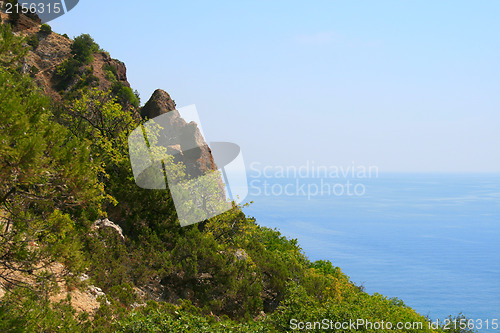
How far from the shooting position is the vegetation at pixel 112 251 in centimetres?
773

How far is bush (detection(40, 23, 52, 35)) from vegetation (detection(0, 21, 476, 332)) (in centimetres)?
3499

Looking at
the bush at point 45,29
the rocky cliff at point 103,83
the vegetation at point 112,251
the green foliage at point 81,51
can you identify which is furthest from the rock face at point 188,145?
the bush at point 45,29

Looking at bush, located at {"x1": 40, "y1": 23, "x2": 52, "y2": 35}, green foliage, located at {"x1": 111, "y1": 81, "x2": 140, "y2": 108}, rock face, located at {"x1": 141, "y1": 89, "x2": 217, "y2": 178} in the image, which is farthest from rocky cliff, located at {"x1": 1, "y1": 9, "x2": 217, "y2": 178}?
green foliage, located at {"x1": 111, "y1": 81, "x2": 140, "y2": 108}

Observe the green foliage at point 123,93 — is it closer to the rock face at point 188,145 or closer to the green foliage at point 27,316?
the rock face at point 188,145

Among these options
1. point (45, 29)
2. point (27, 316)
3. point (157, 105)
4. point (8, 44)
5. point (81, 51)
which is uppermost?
point (45, 29)

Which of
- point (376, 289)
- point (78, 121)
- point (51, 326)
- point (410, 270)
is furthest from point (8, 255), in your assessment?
point (410, 270)

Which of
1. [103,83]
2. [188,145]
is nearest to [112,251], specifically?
[188,145]

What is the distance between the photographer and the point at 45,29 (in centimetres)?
5681

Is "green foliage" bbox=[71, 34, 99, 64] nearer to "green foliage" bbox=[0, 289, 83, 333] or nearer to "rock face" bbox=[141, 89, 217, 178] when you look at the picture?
"rock face" bbox=[141, 89, 217, 178]

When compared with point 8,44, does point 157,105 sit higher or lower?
higher

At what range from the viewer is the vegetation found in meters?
7.73

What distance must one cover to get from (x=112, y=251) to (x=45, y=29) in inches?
2036

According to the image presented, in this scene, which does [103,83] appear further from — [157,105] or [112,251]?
[112,251]

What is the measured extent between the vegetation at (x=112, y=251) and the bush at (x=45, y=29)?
35.0m
